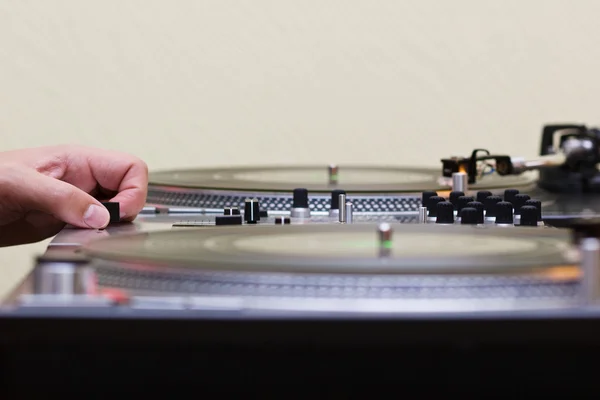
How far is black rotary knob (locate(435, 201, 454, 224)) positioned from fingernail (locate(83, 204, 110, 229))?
0.46 meters

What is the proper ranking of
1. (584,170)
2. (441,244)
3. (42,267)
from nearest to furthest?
(42,267)
(441,244)
(584,170)

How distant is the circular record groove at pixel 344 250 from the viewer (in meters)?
0.95

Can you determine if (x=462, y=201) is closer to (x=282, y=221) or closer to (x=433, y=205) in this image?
(x=433, y=205)

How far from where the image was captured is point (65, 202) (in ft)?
4.80

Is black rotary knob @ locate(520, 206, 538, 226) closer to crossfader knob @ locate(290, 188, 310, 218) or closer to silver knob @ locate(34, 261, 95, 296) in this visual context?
crossfader knob @ locate(290, 188, 310, 218)

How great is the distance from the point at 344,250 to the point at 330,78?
10.8 ft

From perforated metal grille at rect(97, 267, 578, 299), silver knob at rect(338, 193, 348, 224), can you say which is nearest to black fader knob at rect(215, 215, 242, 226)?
silver knob at rect(338, 193, 348, 224)

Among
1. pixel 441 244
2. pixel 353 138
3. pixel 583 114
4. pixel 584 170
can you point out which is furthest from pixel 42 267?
pixel 583 114

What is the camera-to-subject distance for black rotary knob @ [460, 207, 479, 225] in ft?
4.82

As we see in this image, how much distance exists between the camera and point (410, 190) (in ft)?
6.55

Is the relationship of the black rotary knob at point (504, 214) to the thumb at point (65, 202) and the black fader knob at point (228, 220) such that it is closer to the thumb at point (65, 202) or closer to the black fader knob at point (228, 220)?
the black fader knob at point (228, 220)

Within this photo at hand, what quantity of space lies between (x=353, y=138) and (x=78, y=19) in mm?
1231

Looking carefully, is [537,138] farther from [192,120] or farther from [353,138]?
[192,120]

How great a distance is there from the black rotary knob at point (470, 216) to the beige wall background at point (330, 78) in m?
2.87
